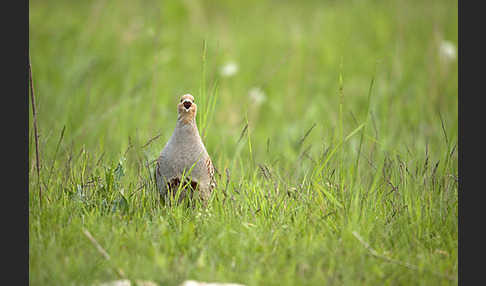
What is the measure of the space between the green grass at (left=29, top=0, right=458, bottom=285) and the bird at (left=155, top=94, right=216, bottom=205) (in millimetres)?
172

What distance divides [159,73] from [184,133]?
5.08 meters

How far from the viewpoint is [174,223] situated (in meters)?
3.00

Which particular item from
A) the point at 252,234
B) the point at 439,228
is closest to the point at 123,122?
the point at 252,234

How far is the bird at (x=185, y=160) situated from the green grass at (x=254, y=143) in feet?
0.56

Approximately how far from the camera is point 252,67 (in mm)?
8508

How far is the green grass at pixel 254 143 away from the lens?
272cm

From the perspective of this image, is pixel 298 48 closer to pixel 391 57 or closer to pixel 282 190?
pixel 391 57

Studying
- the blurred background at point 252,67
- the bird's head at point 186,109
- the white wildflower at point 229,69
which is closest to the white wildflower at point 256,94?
the blurred background at point 252,67

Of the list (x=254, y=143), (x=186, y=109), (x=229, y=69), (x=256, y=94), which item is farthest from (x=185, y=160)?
(x=254, y=143)

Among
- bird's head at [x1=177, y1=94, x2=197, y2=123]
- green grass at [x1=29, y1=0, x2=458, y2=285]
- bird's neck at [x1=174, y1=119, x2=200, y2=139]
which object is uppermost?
bird's head at [x1=177, y1=94, x2=197, y2=123]

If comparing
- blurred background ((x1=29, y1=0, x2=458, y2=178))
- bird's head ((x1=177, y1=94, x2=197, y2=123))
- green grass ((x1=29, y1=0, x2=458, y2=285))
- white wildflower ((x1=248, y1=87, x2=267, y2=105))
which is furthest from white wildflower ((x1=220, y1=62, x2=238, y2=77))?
bird's head ((x1=177, y1=94, x2=197, y2=123))

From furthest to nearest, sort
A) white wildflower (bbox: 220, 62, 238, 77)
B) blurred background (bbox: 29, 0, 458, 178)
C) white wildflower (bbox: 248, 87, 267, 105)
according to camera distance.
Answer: blurred background (bbox: 29, 0, 458, 178) → white wildflower (bbox: 220, 62, 238, 77) → white wildflower (bbox: 248, 87, 267, 105)

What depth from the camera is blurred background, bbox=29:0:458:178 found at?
21.2ft

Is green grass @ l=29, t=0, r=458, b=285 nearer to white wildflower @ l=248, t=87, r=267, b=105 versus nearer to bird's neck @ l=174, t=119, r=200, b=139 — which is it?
white wildflower @ l=248, t=87, r=267, b=105
